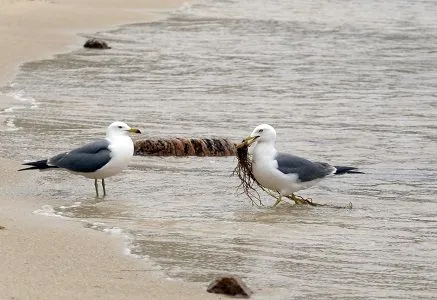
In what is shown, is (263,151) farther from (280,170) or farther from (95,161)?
(95,161)

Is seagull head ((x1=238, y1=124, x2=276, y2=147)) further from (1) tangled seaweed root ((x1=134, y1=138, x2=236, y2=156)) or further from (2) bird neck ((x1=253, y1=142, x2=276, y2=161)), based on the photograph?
(1) tangled seaweed root ((x1=134, y1=138, x2=236, y2=156))

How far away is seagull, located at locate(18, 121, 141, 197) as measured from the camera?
9.28 meters

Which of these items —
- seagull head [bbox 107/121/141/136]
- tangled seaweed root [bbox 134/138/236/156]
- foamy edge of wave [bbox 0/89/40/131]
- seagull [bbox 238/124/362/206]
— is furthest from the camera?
foamy edge of wave [bbox 0/89/40/131]

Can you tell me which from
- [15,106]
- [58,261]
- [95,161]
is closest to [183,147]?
[95,161]

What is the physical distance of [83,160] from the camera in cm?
930

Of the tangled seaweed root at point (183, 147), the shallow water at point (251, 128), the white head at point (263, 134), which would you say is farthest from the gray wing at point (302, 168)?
the tangled seaweed root at point (183, 147)

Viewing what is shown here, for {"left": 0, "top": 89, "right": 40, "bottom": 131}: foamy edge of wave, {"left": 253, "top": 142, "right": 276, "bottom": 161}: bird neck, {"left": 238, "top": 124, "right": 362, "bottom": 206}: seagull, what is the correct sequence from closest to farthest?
{"left": 238, "top": 124, "right": 362, "bottom": 206}: seagull → {"left": 253, "top": 142, "right": 276, "bottom": 161}: bird neck → {"left": 0, "top": 89, "right": 40, "bottom": 131}: foamy edge of wave

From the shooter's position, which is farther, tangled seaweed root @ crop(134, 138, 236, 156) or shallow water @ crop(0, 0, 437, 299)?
tangled seaweed root @ crop(134, 138, 236, 156)

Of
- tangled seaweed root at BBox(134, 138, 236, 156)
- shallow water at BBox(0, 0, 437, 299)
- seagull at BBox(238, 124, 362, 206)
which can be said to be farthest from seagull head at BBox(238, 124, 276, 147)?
tangled seaweed root at BBox(134, 138, 236, 156)

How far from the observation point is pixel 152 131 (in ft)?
40.7

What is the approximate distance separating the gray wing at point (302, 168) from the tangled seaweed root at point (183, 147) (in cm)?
172

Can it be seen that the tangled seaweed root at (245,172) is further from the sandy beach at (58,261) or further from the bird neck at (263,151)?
the sandy beach at (58,261)

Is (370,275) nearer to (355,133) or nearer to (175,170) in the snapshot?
(175,170)

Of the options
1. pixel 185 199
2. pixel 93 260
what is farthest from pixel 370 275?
pixel 185 199
